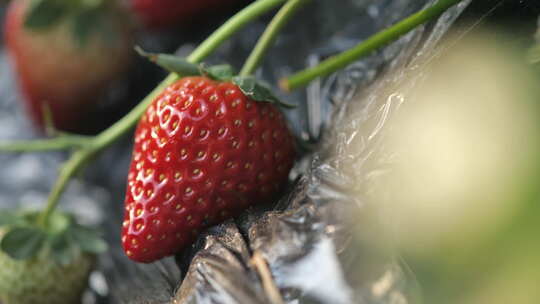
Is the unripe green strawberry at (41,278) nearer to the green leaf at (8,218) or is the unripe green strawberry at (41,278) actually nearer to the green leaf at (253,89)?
the green leaf at (8,218)

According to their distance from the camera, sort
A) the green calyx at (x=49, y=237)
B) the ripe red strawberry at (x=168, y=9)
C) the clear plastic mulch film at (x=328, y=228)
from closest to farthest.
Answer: the clear plastic mulch film at (x=328, y=228) → the green calyx at (x=49, y=237) → the ripe red strawberry at (x=168, y=9)

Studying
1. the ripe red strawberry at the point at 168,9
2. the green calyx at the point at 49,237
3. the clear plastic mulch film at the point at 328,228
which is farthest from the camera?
the ripe red strawberry at the point at 168,9

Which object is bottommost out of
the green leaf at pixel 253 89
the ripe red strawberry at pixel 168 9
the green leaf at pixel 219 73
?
the ripe red strawberry at pixel 168 9

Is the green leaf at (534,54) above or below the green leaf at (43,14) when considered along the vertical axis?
below

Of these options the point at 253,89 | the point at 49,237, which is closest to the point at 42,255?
the point at 49,237


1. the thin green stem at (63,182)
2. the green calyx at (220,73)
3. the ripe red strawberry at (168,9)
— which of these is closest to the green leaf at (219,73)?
the green calyx at (220,73)

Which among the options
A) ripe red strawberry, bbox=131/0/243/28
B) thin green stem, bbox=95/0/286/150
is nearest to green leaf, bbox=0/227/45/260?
thin green stem, bbox=95/0/286/150

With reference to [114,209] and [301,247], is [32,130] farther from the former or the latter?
[301,247]

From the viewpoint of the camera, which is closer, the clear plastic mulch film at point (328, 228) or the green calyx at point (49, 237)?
the clear plastic mulch film at point (328, 228)

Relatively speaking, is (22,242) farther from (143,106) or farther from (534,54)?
(534,54)
